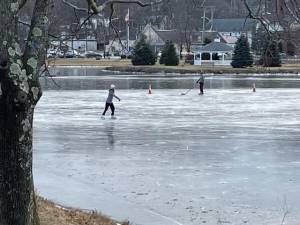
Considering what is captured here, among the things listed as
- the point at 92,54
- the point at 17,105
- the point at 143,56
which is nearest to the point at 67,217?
the point at 17,105

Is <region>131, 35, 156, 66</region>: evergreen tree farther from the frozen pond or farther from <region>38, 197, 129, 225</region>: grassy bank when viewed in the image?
<region>38, 197, 129, 225</region>: grassy bank

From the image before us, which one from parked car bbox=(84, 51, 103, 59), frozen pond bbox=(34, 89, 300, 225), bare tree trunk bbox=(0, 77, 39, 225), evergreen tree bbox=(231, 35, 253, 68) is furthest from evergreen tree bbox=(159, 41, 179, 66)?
bare tree trunk bbox=(0, 77, 39, 225)

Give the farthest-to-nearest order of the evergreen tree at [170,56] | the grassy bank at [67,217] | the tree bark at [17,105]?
the evergreen tree at [170,56]
the grassy bank at [67,217]
the tree bark at [17,105]

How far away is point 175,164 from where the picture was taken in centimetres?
1611

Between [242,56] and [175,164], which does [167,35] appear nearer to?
[242,56]

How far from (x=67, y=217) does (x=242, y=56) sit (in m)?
76.7

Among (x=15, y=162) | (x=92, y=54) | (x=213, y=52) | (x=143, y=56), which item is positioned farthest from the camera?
(x=92, y=54)

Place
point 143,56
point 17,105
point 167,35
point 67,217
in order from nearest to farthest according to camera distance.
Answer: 1. point 17,105
2. point 67,217
3. point 143,56
4. point 167,35

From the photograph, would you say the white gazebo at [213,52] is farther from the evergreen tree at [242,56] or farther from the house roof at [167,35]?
the house roof at [167,35]

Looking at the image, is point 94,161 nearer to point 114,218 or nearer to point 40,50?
point 114,218

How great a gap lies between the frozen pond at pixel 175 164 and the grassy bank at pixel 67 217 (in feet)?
2.52

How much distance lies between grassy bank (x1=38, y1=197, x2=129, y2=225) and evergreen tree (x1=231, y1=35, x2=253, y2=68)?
7323 cm

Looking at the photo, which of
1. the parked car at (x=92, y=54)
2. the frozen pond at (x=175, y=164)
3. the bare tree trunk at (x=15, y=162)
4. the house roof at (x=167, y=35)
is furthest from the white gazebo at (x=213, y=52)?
the bare tree trunk at (x=15, y=162)

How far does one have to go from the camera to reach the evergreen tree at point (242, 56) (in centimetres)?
8244
